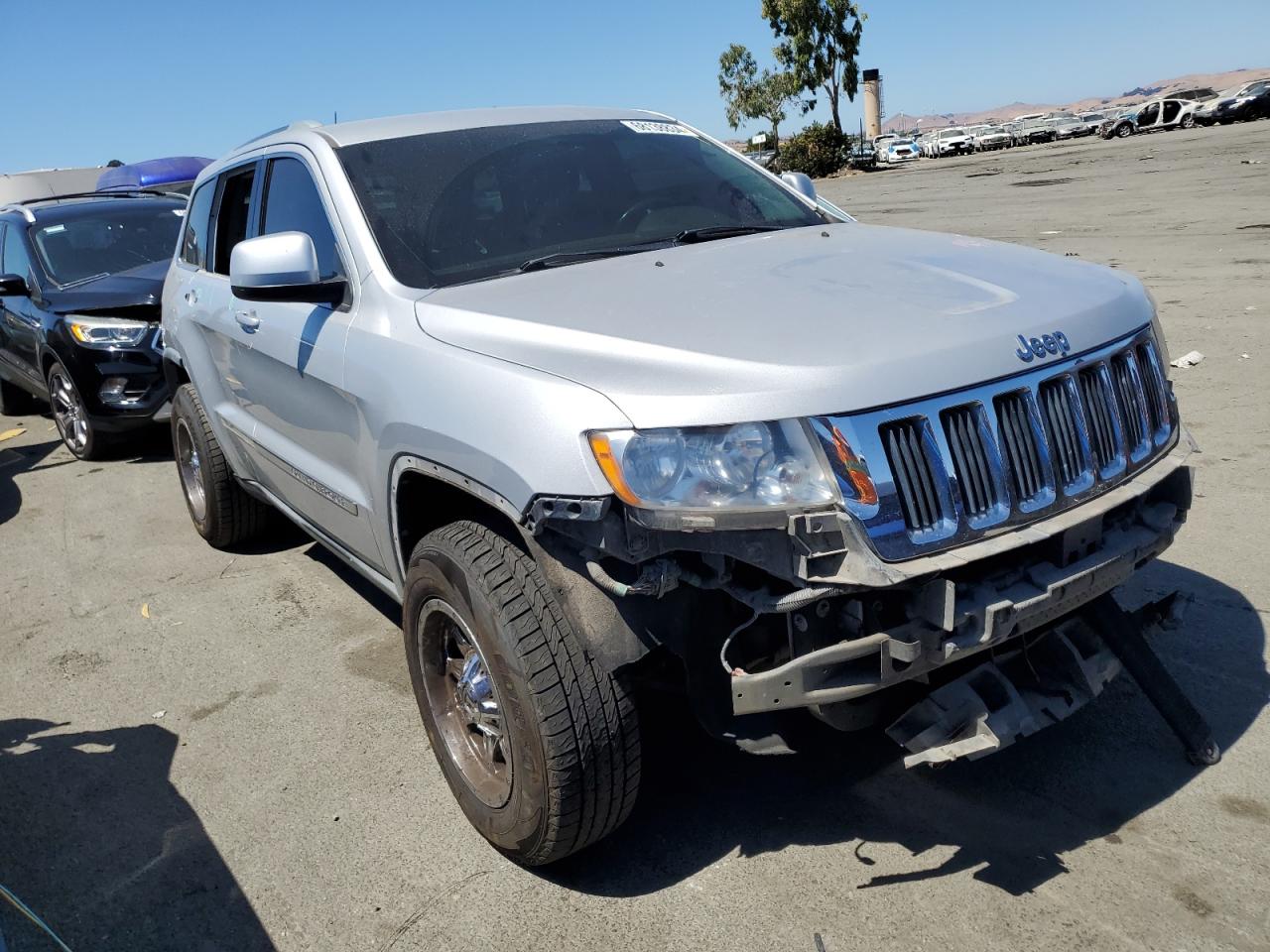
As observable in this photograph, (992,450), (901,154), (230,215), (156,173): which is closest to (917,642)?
(992,450)

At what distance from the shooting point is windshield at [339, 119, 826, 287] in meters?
3.49

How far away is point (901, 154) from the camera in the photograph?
55188mm

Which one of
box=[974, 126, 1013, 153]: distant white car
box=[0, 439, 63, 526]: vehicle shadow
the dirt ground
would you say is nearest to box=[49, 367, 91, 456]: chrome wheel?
box=[0, 439, 63, 526]: vehicle shadow

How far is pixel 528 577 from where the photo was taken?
2707 millimetres

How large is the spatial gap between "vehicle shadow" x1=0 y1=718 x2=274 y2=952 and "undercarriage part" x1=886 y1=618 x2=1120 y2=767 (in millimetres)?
1760

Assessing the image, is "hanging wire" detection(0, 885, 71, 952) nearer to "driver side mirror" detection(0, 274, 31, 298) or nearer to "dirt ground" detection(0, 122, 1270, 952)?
"dirt ground" detection(0, 122, 1270, 952)

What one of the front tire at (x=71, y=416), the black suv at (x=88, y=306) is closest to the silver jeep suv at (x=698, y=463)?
the black suv at (x=88, y=306)

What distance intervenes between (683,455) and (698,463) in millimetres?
37

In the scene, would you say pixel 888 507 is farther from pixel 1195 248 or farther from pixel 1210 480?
pixel 1195 248

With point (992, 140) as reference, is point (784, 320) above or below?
above

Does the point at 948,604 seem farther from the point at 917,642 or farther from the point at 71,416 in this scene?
the point at 71,416

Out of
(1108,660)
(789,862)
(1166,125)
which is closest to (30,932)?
(789,862)

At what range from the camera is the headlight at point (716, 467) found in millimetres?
2342

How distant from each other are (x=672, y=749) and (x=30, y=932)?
187 centimetres
